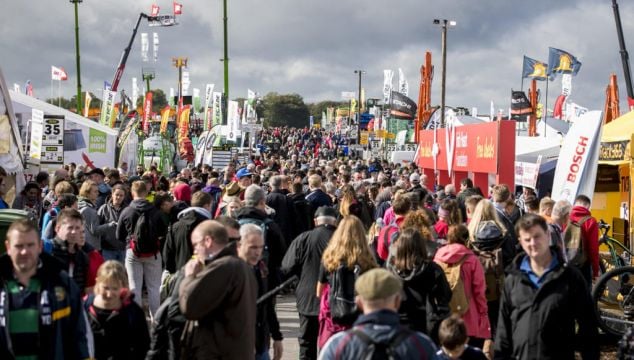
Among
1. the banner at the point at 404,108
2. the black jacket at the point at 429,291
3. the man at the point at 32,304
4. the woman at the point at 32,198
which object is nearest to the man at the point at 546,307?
the black jacket at the point at 429,291

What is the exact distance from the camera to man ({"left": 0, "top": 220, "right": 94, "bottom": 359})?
4.07 m

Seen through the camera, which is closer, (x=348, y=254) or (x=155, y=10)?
(x=348, y=254)

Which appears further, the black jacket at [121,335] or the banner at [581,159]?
the banner at [581,159]

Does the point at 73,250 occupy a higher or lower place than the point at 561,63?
lower

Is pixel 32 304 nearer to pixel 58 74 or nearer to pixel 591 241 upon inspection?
pixel 591 241

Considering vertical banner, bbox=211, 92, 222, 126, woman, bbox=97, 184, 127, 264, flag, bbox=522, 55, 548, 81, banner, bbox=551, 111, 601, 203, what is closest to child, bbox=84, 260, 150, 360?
woman, bbox=97, 184, 127, 264

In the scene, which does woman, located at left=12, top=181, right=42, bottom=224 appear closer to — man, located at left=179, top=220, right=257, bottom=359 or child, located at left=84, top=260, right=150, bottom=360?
child, located at left=84, top=260, right=150, bottom=360

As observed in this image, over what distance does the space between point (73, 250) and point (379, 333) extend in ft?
10.1

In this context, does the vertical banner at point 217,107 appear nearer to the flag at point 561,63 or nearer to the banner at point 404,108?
the banner at point 404,108

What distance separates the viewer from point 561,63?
39.4 m

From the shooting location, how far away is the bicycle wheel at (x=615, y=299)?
839 cm

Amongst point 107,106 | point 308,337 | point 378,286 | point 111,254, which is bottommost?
point 308,337

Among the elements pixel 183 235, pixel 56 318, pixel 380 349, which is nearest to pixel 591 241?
pixel 183 235

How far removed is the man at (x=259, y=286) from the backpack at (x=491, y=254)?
5.99ft
